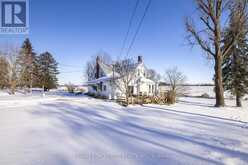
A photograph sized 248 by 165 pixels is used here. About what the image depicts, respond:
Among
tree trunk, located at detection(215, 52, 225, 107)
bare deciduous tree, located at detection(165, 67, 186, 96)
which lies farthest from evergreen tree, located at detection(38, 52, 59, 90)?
tree trunk, located at detection(215, 52, 225, 107)

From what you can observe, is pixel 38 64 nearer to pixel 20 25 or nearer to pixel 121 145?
pixel 20 25

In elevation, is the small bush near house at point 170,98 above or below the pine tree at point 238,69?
below

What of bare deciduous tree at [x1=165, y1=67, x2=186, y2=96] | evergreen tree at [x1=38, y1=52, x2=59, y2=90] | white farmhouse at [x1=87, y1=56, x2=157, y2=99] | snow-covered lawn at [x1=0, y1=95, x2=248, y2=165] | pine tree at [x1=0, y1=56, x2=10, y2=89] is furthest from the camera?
evergreen tree at [x1=38, y1=52, x2=59, y2=90]

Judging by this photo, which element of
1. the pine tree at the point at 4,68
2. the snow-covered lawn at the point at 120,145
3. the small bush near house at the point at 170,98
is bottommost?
the snow-covered lawn at the point at 120,145

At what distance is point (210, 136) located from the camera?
4855 mm

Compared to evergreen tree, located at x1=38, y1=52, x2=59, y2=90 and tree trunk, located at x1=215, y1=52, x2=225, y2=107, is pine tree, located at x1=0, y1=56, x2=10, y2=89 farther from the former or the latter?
tree trunk, located at x1=215, y1=52, x2=225, y2=107

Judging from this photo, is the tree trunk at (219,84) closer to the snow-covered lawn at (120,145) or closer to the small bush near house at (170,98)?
the small bush near house at (170,98)

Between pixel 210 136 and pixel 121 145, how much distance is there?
8.97 ft

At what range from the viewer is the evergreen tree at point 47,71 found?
4744 cm

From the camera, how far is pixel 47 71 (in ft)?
161

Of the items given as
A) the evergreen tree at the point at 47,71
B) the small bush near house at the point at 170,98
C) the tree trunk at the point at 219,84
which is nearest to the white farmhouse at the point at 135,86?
the small bush near house at the point at 170,98

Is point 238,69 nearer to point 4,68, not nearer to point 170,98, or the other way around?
point 170,98

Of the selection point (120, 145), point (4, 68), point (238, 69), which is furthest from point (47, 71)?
point (120, 145)

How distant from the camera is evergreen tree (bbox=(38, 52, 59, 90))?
47438mm
